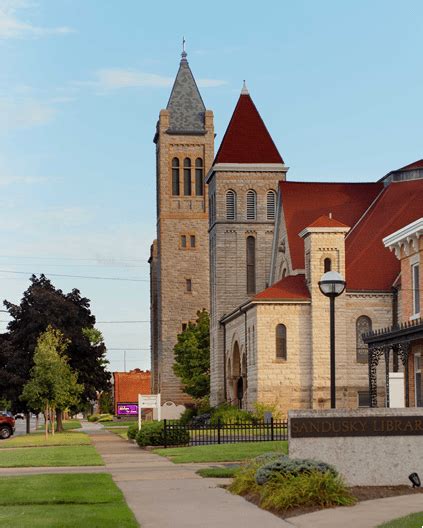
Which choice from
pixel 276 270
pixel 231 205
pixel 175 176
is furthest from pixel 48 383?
pixel 175 176

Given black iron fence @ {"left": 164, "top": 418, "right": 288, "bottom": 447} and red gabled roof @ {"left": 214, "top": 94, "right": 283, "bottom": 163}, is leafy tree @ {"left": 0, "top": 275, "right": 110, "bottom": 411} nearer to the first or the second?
red gabled roof @ {"left": 214, "top": 94, "right": 283, "bottom": 163}

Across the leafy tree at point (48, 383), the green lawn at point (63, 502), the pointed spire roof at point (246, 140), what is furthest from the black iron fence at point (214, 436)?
the pointed spire roof at point (246, 140)

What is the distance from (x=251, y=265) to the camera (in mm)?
84312

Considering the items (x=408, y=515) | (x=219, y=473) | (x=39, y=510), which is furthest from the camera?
(x=219, y=473)

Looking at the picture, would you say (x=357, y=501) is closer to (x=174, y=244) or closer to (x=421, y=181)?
(x=421, y=181)

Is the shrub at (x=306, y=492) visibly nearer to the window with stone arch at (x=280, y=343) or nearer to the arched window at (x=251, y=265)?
the window with stone arch at (x=280, y=343)

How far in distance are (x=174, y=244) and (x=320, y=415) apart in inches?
3555

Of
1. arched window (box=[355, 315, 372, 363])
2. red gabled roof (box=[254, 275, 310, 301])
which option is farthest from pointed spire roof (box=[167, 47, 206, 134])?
arched window (box=[355, 315, 372, 363])

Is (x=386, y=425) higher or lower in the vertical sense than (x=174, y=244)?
lower

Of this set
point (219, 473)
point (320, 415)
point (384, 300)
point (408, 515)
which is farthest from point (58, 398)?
point (408, 515)

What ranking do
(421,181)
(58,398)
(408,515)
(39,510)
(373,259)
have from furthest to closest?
(421,181), (373,259), (58,398), (39,510), (408,515)

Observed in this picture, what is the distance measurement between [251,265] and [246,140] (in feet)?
30.2

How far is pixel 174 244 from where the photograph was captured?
365 feet

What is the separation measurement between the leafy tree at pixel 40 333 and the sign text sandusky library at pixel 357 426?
175 ft
